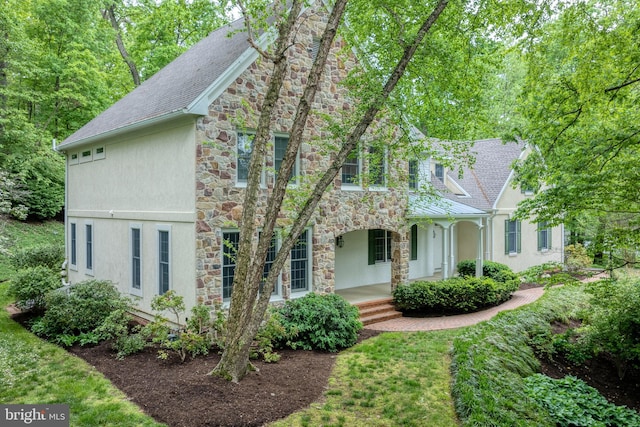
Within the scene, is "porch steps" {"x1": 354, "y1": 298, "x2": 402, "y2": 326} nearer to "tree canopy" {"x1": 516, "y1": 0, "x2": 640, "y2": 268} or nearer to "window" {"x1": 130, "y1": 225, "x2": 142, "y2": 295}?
"tree canopy" {"x1": 516, "y1": 0, "x2": 640, "y2": 268}

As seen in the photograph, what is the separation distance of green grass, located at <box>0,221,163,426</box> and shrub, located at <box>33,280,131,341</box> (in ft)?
1.51

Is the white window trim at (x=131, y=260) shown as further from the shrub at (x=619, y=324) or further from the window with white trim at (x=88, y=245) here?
the shrub at (x=619, y=324)

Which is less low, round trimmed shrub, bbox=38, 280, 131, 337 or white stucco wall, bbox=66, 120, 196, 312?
white stucco wall, bbox=66, 120, 196, 312

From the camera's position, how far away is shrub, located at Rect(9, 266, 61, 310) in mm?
11891

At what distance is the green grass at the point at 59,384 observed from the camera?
6153 mm

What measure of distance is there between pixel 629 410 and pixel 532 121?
5426mm

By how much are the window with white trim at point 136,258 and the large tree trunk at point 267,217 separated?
5494 mm

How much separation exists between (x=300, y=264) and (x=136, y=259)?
4.51m

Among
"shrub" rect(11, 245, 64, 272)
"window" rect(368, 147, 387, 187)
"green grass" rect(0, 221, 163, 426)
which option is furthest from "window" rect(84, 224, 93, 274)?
"window" rect(368, 147, 387, 187)

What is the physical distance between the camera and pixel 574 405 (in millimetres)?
7215

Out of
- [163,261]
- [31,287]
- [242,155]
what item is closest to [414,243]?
[242,155]

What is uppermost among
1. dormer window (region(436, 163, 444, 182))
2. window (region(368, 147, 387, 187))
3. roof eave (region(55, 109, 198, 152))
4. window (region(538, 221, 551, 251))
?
roof eave (region(55, 109, 198, 152))

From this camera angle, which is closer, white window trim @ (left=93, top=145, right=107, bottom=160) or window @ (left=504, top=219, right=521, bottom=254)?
white window trim @ (left=93, top=145, right=107, bottom=160)

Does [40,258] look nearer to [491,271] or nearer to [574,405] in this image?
[491,271]
